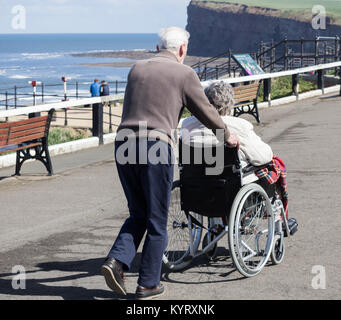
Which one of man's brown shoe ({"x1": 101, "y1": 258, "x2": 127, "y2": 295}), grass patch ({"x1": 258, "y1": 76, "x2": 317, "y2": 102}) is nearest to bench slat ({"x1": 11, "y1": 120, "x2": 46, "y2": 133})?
man's brown shoe ({"x1": 101, "y1": 258, "x2": 127, "y2": 295})

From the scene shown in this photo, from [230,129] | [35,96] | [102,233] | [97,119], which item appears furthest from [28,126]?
[35,96]

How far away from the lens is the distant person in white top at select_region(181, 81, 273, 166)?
5.72m

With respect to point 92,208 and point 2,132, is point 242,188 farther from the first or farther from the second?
point 2,132

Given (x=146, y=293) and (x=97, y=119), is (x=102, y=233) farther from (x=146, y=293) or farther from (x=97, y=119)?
(x=97, y=119)

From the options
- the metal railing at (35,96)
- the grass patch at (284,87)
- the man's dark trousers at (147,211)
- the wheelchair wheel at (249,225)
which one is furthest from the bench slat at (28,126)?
the metal railing at (35,96)

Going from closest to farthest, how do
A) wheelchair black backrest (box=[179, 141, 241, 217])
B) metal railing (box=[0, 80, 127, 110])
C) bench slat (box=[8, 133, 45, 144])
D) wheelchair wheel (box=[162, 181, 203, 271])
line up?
wheelchair black backrest (box=[179, 141, 241, 217]) → wheelchair wheel (box=[162, 181, 203, 271]) → bench slat (box=[8, 133, 45, 144]) → metal railing (box=[0, 80, 127, 110])

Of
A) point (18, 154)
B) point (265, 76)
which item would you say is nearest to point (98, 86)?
point (265, 76)

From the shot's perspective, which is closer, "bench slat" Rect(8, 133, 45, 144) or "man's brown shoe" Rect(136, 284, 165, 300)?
"man's brown shoe" Rect(136, 284, 165, 300)

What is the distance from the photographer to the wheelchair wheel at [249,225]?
540 cm

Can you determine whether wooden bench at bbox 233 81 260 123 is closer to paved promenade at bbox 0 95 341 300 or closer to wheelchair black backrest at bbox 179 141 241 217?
paved promenade at bbox 0 95 341 300

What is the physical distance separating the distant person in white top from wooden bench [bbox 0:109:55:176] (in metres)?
4.45

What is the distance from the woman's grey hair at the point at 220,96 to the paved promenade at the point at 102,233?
1.27 metres
